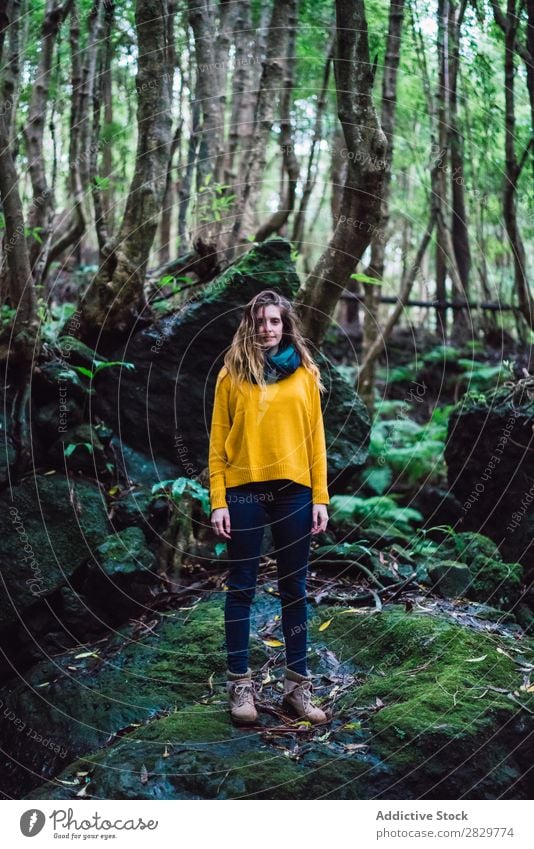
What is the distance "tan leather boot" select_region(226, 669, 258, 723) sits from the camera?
12.8ft

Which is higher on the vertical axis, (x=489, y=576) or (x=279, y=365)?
(x=279, y=365)

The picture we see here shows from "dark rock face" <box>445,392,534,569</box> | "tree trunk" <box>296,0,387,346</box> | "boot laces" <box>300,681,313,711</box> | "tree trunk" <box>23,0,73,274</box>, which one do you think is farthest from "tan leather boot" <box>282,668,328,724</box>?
"tree trunk" <box>23,0,73,274</box>

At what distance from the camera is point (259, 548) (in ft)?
12.8

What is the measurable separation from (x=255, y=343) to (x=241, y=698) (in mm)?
2010

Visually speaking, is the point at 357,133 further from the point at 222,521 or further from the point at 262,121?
the point at 222,521

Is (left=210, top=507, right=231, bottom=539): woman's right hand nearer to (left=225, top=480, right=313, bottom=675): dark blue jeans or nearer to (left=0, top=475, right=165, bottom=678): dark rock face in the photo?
(left=225, top=480, right=313, bottom=675): dark blue jeans

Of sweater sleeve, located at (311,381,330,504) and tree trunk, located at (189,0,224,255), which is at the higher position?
tree trunk, located at (189,0,224,255)

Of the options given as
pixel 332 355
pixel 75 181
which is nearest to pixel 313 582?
pixel 75 181

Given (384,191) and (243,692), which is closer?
(243,692)

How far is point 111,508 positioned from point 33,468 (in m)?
0.75

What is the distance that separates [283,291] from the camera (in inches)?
272

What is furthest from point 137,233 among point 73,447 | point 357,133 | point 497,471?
point 497,471

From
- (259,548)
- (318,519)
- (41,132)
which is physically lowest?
(259,548)

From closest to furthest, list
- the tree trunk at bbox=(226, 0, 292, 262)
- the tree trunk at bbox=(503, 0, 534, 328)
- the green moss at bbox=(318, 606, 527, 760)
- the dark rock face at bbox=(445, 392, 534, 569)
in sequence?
the green moss at bbox=(318, 606, 527, 760) < the dark rock face at bbox=(445, 392, 534, 569) < the tree trunk at bbox=(503, 0, 534, 328) < the tree trunk at bbox=(226, 0, 292, 262)
